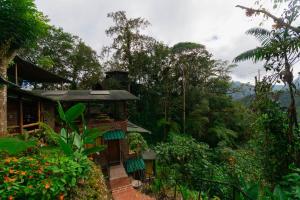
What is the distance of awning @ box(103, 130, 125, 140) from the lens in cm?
1319

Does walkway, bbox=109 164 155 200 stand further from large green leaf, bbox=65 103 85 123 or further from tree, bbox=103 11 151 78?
tree, bbox=103 11 151 78

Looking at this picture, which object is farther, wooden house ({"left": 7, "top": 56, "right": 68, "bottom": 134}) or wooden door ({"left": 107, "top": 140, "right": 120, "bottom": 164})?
wooden door ({"left": 107, "top": 140, "right": 120, "bottom": 164})

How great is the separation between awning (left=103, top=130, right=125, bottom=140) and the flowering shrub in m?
9.34

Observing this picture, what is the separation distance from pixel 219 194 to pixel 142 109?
16.2 metres

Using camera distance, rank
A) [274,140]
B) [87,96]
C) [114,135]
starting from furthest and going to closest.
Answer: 1. [87,96]
2. [114,135]
3. [274,140]

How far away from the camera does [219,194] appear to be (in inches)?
379

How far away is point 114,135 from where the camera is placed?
531 inches

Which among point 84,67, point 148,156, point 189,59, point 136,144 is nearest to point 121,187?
point 136,144

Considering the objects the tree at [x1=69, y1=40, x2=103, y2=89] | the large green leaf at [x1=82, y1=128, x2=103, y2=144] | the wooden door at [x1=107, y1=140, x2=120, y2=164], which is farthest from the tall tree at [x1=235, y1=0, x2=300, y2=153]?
the tree at [x1=69, y1=40, x2=103, y2=89]

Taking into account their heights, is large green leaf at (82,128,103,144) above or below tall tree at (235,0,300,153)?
below

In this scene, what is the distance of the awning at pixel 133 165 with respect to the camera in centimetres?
1419

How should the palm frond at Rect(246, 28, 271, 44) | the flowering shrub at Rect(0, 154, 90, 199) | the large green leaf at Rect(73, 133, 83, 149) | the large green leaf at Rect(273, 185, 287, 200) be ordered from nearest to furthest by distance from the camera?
the flowering shrub at Rect(0, 154, 90, 199)
the large green leaf at Rect(273, 185, 287, 200)
the large green leaf at Rect(73, 133, 83, 149)
the palm frond at Rect(246, 28, 271, 44)

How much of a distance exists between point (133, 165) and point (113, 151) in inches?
60.1

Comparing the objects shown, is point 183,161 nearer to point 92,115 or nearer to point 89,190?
point 92,115
